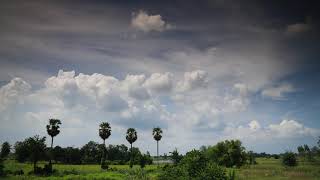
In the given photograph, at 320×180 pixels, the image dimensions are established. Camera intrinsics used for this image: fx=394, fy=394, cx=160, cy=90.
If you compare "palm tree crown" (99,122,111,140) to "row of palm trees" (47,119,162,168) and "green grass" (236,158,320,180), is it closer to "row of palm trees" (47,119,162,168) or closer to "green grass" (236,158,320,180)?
"row of palm trees" (47,119,162,168)

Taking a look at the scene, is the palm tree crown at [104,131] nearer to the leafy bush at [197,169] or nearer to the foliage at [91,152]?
the foliage at [91,152]

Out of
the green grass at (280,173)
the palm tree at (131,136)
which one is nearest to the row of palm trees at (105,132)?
the palm tree at (131,136)

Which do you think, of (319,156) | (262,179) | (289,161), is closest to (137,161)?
(289,161)

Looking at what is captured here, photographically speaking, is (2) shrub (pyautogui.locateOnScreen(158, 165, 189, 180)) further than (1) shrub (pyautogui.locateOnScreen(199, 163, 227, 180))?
Yes

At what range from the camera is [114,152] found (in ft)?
559

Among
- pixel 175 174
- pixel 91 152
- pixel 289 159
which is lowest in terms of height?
pixel 175 174

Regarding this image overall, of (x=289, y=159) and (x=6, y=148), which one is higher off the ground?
(x=6, y=148)

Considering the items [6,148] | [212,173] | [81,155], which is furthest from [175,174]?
[6,148]

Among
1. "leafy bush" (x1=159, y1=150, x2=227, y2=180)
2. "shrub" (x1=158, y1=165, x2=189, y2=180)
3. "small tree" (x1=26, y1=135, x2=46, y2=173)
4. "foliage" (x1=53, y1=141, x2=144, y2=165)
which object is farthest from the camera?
"foliage" (x1=53, y1=141, x2=144, y2=165)

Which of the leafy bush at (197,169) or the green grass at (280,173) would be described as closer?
the leafy bush at (197,169)

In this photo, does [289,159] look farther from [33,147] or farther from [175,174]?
[175,174]

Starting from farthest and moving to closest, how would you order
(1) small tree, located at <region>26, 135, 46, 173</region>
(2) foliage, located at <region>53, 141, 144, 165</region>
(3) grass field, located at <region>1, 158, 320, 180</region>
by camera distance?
1. (2) foliage, located at <region>53, 141, 144, 165</region>
2. (1) small tree, located at <region>26, 135, 46, 173</region>
3. (3) grass field, located at <region>1, 158, 320, 180</region>

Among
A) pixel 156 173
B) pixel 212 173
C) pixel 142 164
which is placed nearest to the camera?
pixel 212 173


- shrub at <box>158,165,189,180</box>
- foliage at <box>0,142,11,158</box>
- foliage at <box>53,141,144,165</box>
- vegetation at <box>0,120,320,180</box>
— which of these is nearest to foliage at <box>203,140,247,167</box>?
vegetation at <box>0,120,320,180</box>
